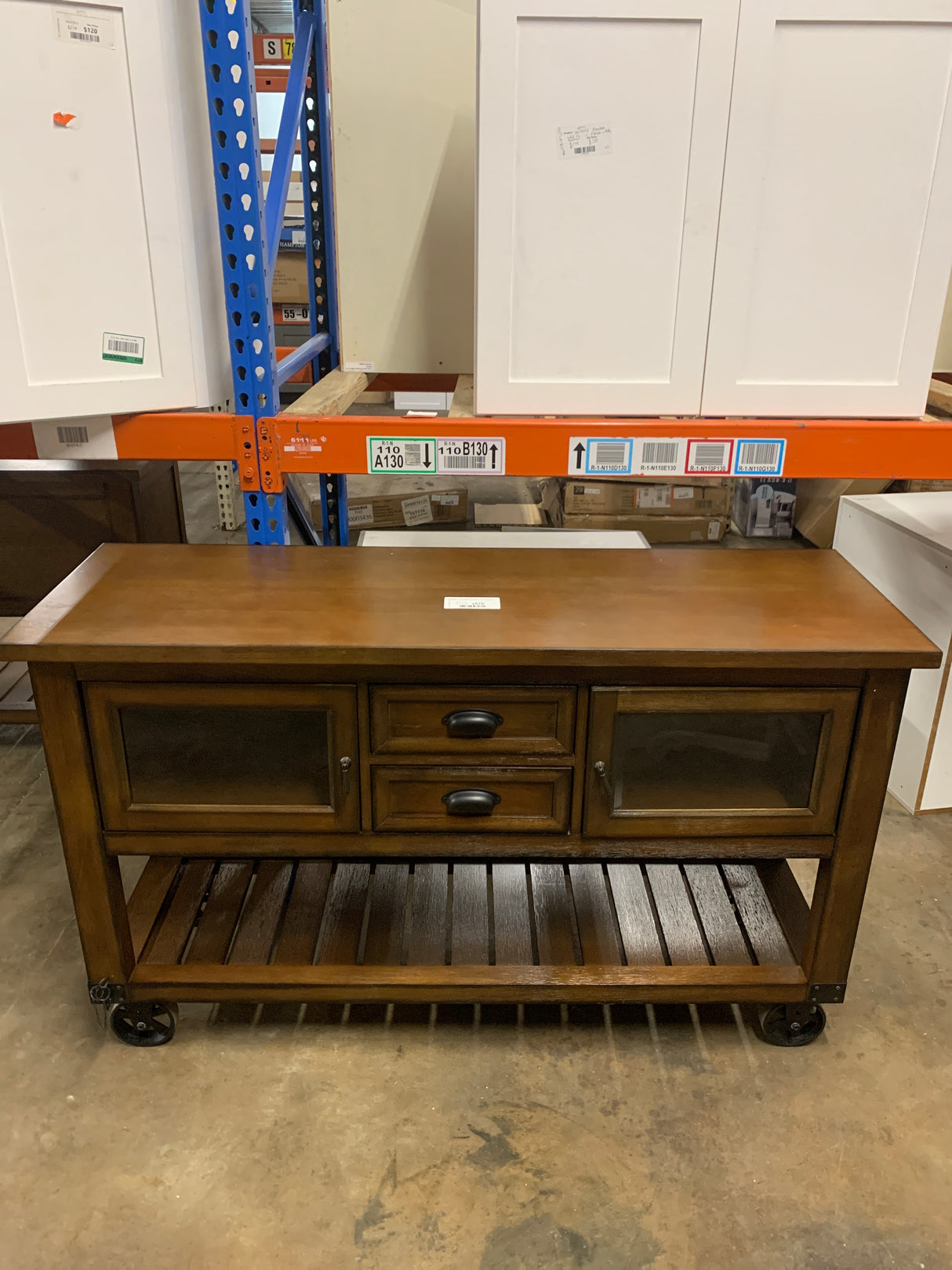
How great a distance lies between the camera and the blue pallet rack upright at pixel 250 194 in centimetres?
147

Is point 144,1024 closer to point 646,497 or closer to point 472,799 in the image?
point 472,799

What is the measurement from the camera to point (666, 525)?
415 centimetres

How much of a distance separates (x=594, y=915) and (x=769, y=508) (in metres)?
2.98

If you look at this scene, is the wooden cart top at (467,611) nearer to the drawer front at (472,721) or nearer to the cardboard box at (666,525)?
the drawer front at (472,721)

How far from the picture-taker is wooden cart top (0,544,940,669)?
1.32m

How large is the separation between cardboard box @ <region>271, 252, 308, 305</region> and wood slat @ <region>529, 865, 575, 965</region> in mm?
3414

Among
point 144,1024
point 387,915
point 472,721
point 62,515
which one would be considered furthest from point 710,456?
point 62,515

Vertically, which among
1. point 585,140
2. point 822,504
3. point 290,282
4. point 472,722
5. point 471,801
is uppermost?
point 585,140

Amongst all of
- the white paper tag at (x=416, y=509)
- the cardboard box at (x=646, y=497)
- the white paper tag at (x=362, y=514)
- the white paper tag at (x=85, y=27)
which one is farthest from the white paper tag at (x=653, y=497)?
the white paper tag at (x=85, y=27)

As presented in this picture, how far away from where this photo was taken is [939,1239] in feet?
4.44

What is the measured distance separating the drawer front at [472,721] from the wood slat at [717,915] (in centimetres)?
60

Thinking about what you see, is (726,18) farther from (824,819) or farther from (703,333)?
(824,819)

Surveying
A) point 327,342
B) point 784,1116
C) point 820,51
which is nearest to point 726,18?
point 820,51

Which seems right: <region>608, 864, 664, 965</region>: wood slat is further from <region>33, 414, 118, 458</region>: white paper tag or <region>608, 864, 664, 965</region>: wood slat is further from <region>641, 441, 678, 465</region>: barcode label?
<region>33, 414, 118, 458</region>: white paper tag
